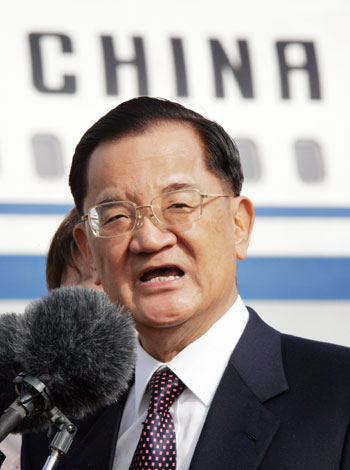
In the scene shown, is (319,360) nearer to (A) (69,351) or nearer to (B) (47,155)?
(A) (69,351)

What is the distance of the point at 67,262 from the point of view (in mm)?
3363

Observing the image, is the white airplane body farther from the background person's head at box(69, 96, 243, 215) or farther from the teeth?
the teeth

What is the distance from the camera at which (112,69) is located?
4.93m

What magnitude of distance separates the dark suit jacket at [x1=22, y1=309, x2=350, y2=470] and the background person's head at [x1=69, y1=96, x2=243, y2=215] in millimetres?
400

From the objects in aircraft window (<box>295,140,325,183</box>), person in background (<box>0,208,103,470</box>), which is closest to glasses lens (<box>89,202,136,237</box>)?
person in background (<box>0,208,103,470</box>)

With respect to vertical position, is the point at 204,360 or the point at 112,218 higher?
the point at 112,218

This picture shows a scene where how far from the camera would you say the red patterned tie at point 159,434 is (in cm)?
203

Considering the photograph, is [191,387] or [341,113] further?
[341,113]

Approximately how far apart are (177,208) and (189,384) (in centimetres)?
42

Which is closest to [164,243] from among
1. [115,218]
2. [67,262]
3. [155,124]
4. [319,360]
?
[115,218]

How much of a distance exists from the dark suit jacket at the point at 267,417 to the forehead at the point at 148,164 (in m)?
0.42

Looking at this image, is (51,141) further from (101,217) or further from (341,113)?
(101,217)

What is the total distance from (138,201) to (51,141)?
275 centimetres

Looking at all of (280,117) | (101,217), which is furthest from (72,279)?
(280,117)
